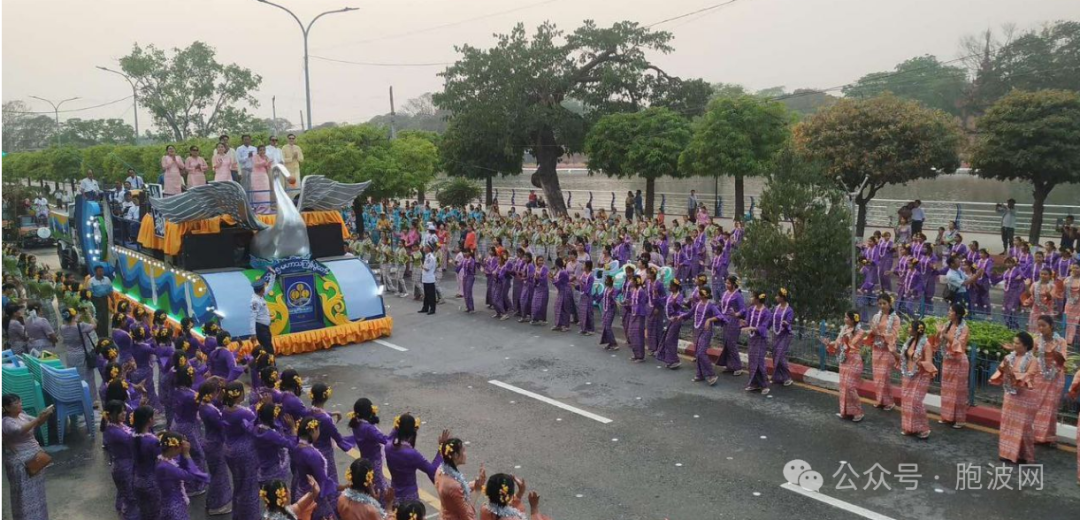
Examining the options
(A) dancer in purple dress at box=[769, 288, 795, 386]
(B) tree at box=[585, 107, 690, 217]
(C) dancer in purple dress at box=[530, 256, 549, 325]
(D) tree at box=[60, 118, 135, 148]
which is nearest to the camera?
(A) dancer in purple dress at box=[769, 288, 795, 386]

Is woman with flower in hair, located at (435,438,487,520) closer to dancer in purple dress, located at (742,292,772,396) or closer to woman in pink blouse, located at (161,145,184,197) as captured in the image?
dancer in purple dress, located at (742,292,772,396)

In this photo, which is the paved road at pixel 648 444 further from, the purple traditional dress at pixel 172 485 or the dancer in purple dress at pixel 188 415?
the purple traditional dress at pixel 172 485

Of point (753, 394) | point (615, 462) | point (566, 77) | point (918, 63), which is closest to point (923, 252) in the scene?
point (753, 394)

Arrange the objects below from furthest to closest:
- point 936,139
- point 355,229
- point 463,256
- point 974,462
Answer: point 355,229 → point 936,139 → point 463,256 → point 974,462

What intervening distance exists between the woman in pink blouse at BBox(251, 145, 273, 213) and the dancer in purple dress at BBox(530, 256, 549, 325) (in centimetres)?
522

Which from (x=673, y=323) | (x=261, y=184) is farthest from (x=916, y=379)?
(x=261, y=184)

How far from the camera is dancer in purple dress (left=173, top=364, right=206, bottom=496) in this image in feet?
27.4

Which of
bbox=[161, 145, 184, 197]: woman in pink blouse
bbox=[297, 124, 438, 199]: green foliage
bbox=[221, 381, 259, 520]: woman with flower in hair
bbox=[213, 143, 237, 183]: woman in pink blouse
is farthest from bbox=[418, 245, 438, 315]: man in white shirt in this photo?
bbox=[297, 124, 438, 199]: green foliage

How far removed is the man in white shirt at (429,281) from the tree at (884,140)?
36.7 feet

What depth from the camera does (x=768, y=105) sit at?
28.8 meters

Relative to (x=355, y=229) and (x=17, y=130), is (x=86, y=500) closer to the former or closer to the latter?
(x=355, y=229)

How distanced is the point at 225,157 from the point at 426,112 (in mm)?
107190

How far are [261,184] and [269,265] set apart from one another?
2.11 metres

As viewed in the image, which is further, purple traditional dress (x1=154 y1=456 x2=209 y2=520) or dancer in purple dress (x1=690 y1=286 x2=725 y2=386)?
dancer in purple dress (x1=690 y1=286 x2=725 y2=386)
